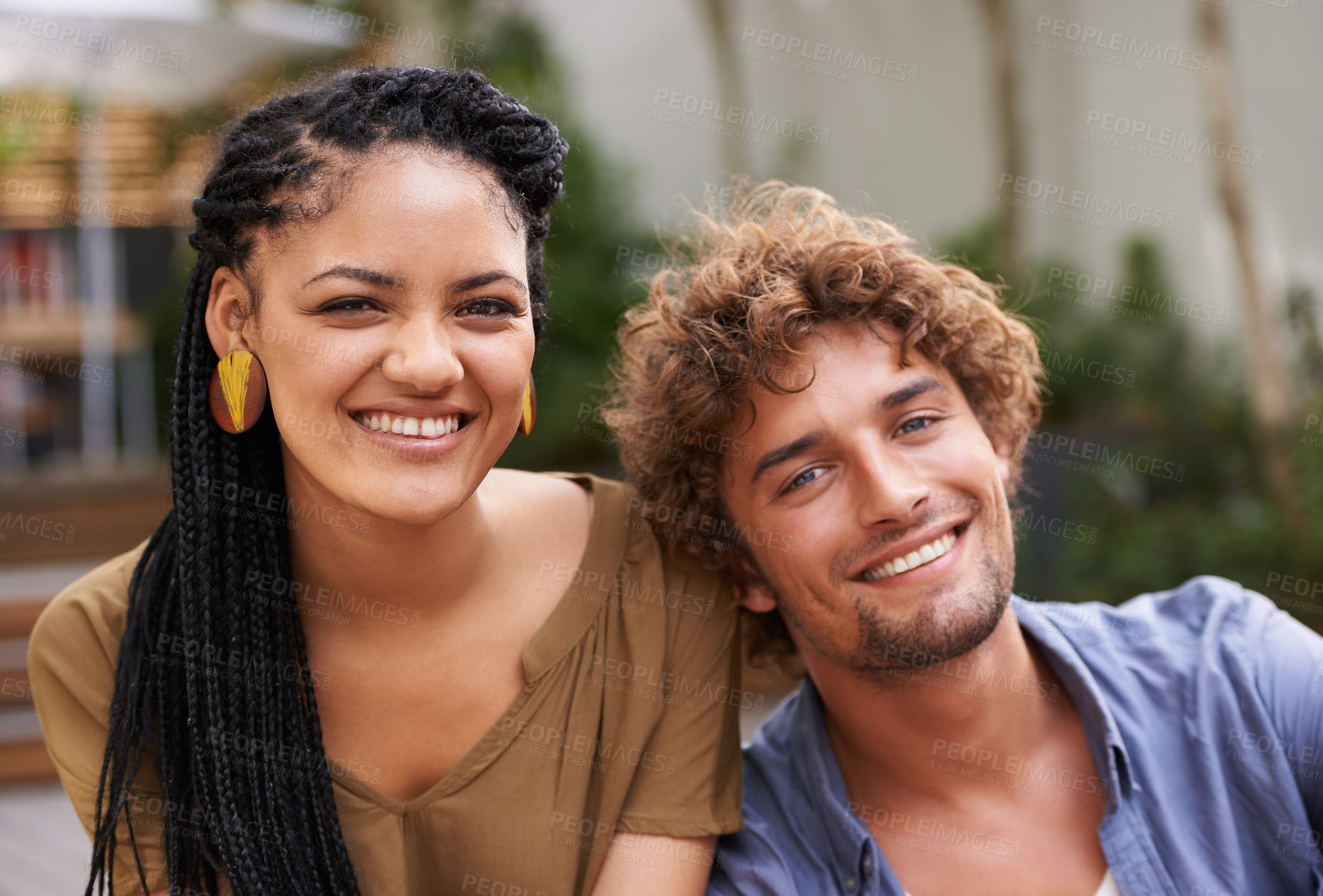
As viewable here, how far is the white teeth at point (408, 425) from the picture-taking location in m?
1.95

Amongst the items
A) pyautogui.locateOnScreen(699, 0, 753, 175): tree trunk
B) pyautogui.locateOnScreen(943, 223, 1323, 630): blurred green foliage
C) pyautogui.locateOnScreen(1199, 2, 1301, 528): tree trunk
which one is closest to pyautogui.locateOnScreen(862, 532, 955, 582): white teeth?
pyautogui.locateOnScreen(943, 223, 1323, 630): blurred green foliage

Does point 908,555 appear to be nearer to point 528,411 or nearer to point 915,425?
point 915,425

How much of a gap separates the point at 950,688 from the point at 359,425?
1.26 metres

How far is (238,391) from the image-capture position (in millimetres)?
2049

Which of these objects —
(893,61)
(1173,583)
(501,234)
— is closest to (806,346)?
(501,234)

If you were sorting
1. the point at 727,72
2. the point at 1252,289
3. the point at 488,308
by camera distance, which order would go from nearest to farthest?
the point at 488,308 → the point at 1252,289 → the point at 727,72

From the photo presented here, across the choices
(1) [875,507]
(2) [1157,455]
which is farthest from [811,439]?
(2) [1157,455]

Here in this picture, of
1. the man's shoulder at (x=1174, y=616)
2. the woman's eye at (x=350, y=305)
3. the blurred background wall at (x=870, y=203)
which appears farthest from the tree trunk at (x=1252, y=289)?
the woman's eye at (x=350, y=305)

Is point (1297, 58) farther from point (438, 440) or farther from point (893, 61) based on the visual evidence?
point (438, 440)

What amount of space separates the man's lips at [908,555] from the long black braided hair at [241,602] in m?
0.84

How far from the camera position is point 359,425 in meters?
1.95

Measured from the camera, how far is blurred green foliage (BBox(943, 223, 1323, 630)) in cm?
496

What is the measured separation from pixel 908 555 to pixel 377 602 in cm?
101

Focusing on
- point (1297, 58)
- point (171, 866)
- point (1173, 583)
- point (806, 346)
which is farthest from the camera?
point (1297, 58)
